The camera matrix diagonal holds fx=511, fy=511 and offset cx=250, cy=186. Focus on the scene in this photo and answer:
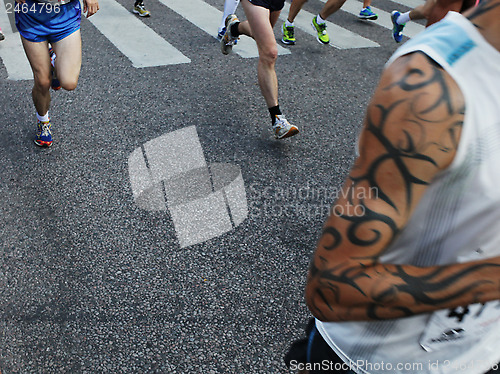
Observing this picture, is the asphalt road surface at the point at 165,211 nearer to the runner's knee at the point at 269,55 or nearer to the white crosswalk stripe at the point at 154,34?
the white crosswalk stripe at the point at 154,34

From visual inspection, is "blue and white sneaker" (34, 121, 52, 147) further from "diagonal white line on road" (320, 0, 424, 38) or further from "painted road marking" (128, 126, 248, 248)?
"diagonal white line on road" (320, 0, 424, 38)

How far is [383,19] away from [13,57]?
558 centimetres

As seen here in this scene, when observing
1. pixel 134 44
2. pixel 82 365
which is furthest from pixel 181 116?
pixel 82 365

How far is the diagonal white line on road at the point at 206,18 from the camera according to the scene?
6.55 m

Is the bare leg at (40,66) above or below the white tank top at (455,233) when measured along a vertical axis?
below

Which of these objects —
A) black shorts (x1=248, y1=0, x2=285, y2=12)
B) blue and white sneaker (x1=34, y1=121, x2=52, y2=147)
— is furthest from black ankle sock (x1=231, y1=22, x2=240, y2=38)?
blue and white sneaker (x1=34, y1=121, x2=52, y2=147)

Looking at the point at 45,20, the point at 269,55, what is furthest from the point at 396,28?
the point at 45,20

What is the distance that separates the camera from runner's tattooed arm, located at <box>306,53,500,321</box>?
3.08ft

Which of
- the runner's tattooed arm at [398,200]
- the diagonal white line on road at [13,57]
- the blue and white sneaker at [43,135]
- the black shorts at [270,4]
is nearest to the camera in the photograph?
the runner's tattooed arm at [398,200]

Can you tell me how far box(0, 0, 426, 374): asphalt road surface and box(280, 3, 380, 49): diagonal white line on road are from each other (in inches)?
40.4

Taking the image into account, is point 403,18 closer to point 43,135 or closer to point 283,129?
point 283,129

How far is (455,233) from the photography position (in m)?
1.04

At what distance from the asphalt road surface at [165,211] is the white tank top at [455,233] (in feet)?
4.57

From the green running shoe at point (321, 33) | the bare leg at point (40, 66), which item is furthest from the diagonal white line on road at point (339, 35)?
the bare leg at point (40, 66)
